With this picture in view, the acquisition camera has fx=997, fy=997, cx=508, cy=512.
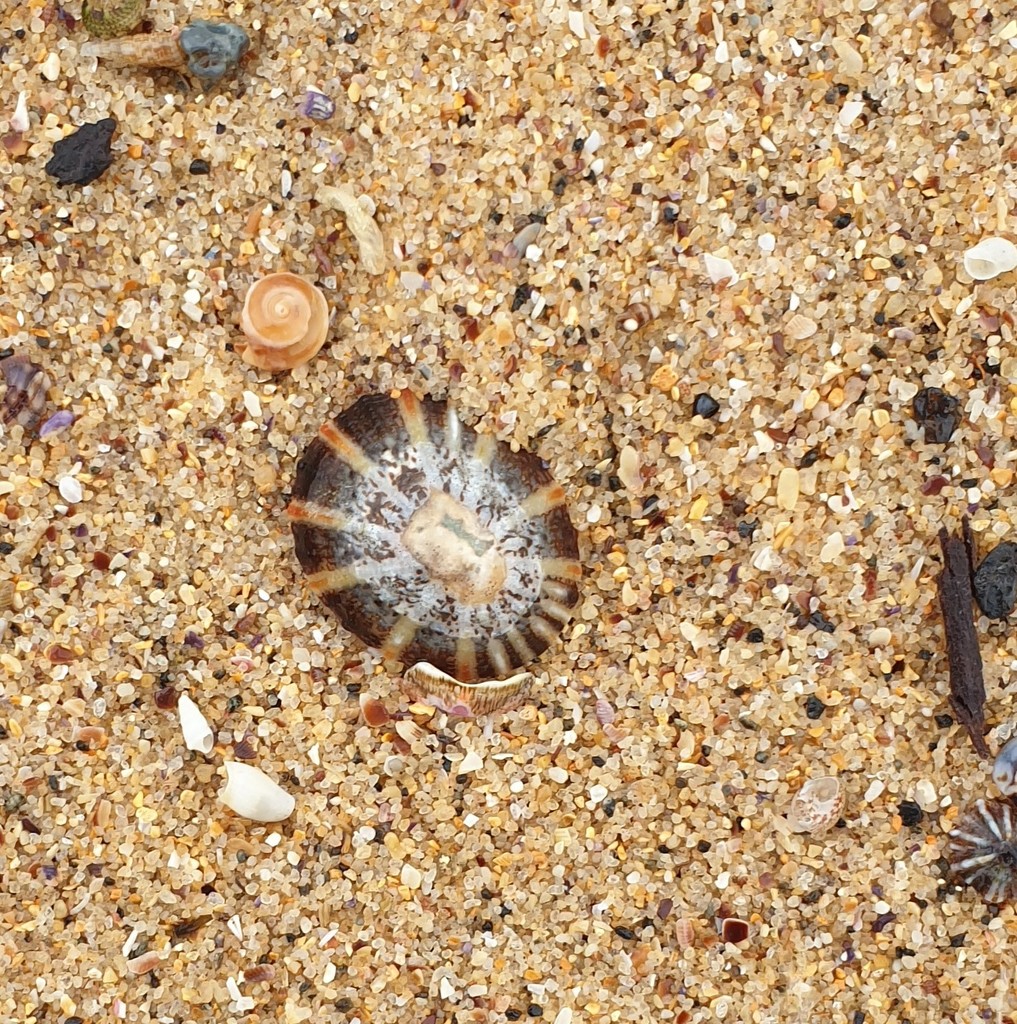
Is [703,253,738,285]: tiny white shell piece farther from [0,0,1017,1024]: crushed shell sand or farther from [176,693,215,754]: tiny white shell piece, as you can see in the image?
[176,693,215,754]: tiny white shell piece

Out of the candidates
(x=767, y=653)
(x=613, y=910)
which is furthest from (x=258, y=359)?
(x=613, y=910)

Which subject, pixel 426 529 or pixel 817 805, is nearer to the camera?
pixel 426 529

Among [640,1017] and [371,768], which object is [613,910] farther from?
[371,768]

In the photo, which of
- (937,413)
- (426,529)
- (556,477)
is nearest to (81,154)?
(426,529)

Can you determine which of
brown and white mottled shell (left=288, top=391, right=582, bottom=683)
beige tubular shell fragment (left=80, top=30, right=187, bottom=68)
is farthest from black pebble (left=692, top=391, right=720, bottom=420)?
beige tubular shell fragment (left=80, top=30, right=187, bottom=68)

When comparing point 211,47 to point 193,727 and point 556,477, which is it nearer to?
point 556,477
